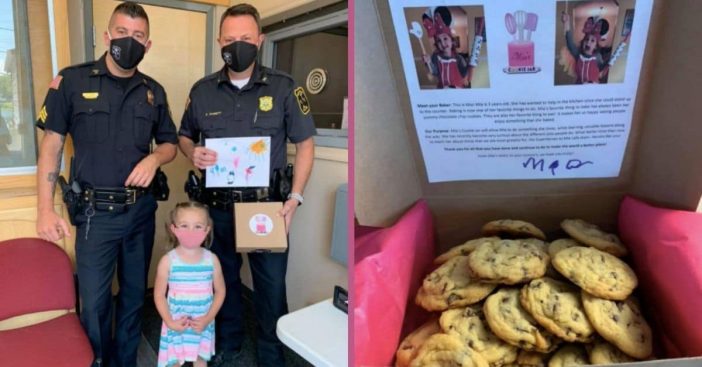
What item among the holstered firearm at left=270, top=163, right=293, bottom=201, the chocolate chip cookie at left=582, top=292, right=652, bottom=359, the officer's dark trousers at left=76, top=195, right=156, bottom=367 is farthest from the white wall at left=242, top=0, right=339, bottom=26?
the chocolate chip cookie at left=582, top=292, right=652, bottom=359

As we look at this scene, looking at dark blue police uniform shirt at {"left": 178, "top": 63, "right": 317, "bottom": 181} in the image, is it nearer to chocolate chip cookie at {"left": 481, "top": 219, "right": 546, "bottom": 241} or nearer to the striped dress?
the striped dress

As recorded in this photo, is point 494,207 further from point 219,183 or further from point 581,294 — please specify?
point 219,183

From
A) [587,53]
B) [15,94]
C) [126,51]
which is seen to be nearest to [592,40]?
[587,53]

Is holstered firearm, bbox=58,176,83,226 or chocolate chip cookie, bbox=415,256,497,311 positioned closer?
chocolate chip cookie, bbox=415,256,497,311

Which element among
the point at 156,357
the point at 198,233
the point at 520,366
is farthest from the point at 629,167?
the point at 156,357

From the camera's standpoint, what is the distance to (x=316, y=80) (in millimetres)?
1963

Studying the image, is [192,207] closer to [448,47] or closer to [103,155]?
[103,155]

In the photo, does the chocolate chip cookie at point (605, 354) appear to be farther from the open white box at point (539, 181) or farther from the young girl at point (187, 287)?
the young girl at point (187, 287)

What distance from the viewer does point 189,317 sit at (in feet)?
5.43

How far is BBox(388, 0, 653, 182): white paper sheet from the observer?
0.51 meters

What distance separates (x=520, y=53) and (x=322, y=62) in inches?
57.2

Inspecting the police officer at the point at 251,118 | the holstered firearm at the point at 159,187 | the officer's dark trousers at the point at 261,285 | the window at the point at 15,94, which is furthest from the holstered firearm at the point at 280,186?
the window at the point at 15,94

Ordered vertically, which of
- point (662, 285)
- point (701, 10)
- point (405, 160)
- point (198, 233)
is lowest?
point (198, 233)

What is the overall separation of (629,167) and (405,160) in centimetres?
32
